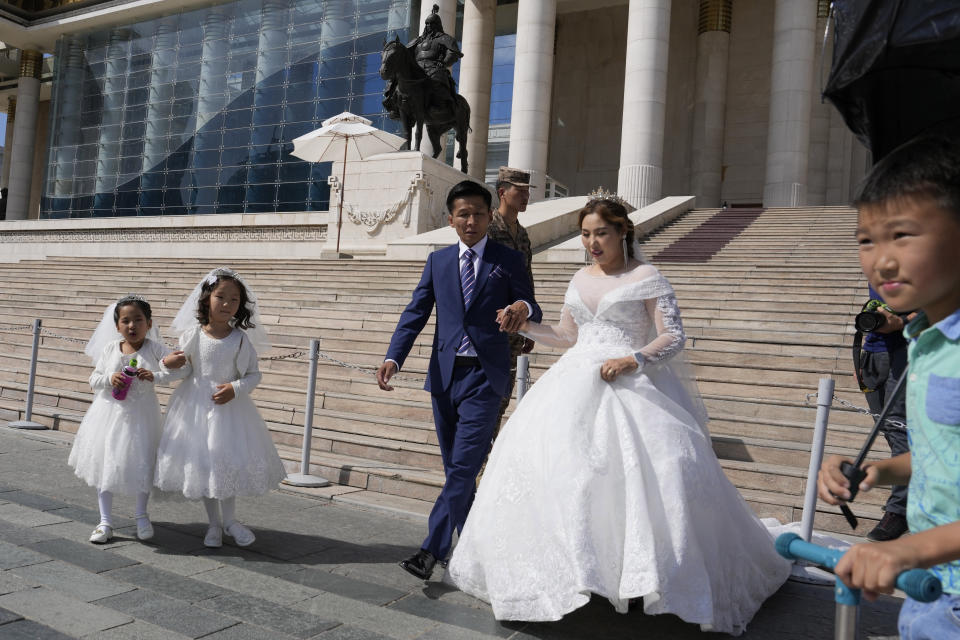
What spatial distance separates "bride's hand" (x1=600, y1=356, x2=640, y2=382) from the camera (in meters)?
3.42

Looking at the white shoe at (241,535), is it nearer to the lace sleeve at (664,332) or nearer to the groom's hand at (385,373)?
the groom's hand at (385,373)

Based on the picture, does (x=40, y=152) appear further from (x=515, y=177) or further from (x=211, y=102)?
(x=515, y=177)

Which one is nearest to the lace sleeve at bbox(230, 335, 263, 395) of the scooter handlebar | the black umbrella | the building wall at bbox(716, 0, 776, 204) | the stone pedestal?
the black umbrella

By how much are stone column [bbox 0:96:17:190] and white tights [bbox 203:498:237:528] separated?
4243 cm

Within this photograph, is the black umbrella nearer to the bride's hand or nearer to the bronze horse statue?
the bride's hand

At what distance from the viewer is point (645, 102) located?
21.3m

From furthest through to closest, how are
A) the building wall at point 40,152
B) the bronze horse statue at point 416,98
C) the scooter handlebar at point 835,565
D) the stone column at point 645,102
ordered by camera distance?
the building wall at point 40,152, the stone column at point 645,102, the bronze horse statue at point 416,98, the scooter handlebar at point 835,565

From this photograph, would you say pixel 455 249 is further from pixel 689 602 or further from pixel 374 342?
pixel 374 342

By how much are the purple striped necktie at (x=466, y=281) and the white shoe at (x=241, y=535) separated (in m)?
1.59

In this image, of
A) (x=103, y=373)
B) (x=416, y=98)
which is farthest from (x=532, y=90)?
(x=103, y=373)

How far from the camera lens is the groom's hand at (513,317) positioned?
374cm

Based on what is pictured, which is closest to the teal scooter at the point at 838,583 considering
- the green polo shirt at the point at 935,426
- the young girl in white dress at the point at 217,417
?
the green polo shirt at the point at 935,426

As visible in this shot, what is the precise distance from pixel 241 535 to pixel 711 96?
92.1 ft

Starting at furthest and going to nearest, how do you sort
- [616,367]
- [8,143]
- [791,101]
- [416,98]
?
[8,143], [791,101], [416,98], [616,367]
